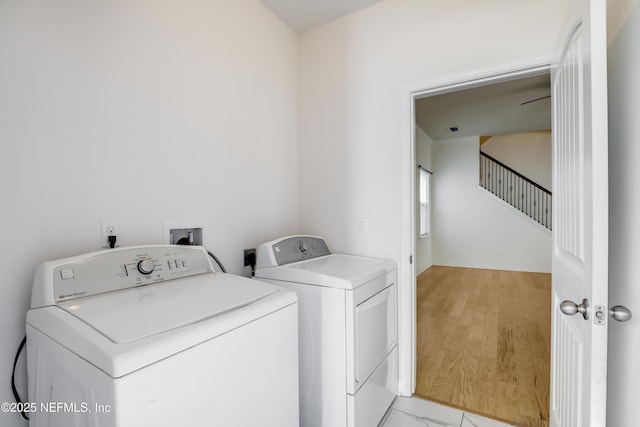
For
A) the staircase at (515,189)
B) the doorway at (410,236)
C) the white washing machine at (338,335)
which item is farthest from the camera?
the staircase at (515,189)

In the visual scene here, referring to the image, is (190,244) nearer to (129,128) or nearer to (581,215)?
(129,128)

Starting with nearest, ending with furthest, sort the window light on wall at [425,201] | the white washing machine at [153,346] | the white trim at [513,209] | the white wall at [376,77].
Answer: the white washing machine at [153,346]
the white wall at [376,77]
the white trim at [513,209]
the window light on wall at [425,201]

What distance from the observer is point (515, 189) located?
6227mm

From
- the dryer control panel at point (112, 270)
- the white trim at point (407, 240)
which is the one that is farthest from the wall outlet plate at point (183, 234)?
the white trim at point (407, 240)

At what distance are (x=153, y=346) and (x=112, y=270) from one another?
0.52m

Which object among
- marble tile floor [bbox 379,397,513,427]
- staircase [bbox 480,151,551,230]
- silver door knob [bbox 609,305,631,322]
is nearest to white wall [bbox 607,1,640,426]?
silver door knob [bbox 609,305,631,322]

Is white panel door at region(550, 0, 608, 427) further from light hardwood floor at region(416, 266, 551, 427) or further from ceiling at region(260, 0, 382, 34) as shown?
ceiling at region(260, 0, 382, 34)

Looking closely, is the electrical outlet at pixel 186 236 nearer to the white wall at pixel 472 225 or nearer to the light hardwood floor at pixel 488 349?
the light hardwood floor at pixel 488 349

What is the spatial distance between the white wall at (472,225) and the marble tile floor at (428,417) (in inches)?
188

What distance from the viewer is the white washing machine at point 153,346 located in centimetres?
64

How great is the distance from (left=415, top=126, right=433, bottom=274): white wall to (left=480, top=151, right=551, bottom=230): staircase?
1.34 metres

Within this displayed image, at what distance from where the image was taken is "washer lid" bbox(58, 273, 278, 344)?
0.73 meters

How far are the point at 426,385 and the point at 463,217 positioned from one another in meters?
4.75

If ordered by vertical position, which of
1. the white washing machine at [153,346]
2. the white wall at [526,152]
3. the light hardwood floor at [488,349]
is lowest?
the light hardwood floor at [488,349]
